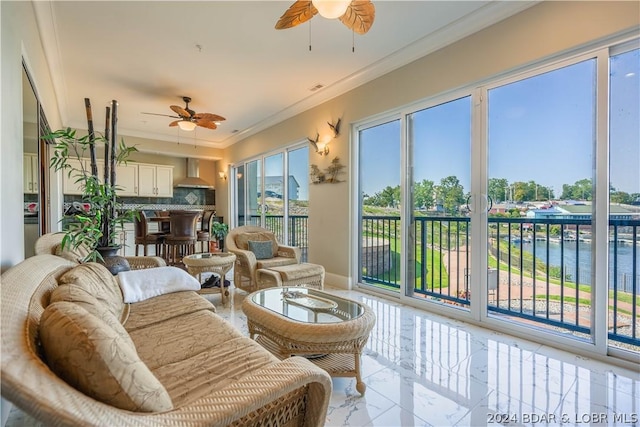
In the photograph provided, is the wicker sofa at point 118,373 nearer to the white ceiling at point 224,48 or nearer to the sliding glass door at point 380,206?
the white ceiling at point 224,48

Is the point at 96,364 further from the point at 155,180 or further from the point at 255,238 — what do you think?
the point at 155,180

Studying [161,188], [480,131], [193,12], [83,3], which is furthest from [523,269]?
[161,188]

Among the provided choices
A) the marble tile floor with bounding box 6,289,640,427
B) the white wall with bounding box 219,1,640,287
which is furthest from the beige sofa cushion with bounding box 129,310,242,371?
the white wall with bounding box 219,1,640,287

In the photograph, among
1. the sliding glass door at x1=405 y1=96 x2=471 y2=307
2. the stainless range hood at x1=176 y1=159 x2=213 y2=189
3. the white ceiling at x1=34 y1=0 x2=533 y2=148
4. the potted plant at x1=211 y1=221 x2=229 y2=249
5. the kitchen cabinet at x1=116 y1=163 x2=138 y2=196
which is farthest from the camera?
the stainless range hood at x1=176 y1=159 x2=213 y2=189

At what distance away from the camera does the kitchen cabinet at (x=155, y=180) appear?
22.8 feet

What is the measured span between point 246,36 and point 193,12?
53 cm

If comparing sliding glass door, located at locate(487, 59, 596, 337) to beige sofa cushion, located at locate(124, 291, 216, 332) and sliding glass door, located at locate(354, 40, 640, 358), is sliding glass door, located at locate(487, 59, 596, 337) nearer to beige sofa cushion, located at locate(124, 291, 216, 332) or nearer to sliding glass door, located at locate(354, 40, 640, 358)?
sliding glass door, located at locate(354, 40, 640, 358)

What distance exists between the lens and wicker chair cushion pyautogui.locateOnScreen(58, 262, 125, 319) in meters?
1.38

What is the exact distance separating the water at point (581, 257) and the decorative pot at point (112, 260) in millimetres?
3527

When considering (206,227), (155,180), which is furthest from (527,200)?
(155,180)

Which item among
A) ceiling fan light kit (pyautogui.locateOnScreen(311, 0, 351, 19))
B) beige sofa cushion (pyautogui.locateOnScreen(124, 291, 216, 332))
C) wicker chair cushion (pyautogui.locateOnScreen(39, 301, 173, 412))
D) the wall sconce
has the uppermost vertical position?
ceiling fan light kit (pyautogui.locateOnScreen(311, 0, 351, 19))

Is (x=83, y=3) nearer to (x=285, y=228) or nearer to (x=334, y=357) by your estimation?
(x=334, y=357)

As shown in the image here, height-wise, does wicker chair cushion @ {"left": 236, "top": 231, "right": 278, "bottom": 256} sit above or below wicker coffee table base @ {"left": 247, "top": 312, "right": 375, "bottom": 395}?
above

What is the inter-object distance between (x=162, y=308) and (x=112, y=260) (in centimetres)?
74
